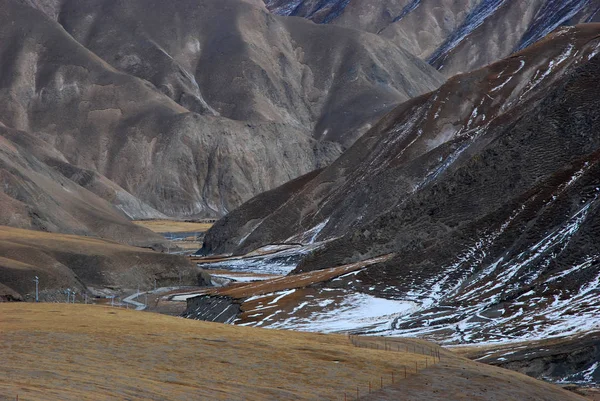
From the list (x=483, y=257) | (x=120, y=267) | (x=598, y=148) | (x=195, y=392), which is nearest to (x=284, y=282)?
(x=483, y=257)

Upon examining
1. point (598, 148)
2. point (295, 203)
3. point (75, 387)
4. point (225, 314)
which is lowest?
point (75, 387)

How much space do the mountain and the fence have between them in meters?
13.8

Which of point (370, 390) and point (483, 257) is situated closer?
point (370, 390)

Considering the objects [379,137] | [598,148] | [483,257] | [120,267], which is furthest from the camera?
A: [379,137]

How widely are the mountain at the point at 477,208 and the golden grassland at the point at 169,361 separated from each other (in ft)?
80.1

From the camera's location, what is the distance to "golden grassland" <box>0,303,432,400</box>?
27.8 m

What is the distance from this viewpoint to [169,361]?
35188 millimetres

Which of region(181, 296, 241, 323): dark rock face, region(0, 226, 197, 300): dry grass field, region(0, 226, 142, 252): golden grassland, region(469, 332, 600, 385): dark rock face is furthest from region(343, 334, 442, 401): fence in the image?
region(0, 226, 142, 252): golden grassland

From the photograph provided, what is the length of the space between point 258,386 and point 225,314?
53410 mm

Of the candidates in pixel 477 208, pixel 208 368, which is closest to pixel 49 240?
pixel 477 208

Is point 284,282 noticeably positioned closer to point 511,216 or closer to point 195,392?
point 511,216

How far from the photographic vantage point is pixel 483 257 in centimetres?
8194

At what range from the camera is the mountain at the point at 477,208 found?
233 ft

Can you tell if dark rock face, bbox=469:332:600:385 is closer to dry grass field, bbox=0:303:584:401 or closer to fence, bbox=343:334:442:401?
fence, bbox=343:334:442:401
